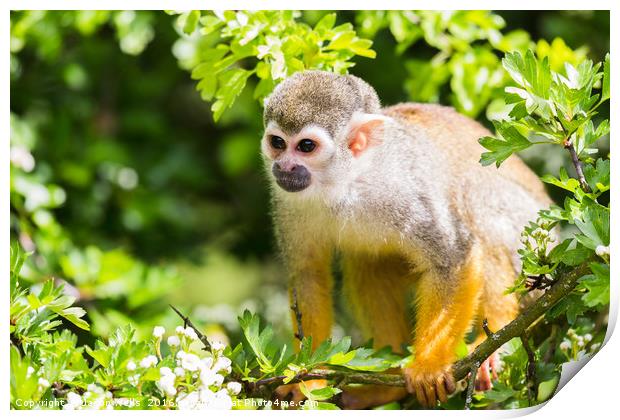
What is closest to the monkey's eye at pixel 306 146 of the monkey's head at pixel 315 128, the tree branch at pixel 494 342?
the monkey's head at pixel 315 128

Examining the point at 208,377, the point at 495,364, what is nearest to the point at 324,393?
the point at 208,377

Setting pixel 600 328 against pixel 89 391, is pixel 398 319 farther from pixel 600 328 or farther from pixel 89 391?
pixel 89 391

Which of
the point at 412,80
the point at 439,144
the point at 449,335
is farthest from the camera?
the point at 412,80

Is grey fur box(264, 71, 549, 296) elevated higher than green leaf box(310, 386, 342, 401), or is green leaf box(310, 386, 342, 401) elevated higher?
grey fur box(264, 71, 549, 296)

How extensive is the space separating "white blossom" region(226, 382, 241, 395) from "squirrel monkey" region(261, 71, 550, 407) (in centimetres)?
77

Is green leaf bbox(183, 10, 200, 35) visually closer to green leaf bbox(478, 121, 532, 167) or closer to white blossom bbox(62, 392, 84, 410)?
green leaf bbox(478, 121, 532, 167)

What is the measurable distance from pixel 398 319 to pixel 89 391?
154 cm

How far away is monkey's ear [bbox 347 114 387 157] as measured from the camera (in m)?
3.24

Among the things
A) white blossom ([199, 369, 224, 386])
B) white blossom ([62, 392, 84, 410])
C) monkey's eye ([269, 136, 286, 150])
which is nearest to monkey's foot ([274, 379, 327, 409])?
white blossom ([199, 369, 224, 386])

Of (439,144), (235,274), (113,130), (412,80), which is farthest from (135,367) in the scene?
(235,274)

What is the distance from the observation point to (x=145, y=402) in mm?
2725

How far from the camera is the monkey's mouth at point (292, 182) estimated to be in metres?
3.19

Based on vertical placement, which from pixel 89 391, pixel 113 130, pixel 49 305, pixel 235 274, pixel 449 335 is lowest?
pixel 235 274

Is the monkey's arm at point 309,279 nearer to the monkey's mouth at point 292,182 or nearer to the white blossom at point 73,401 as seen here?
the monkey's mouth at point 292,182
